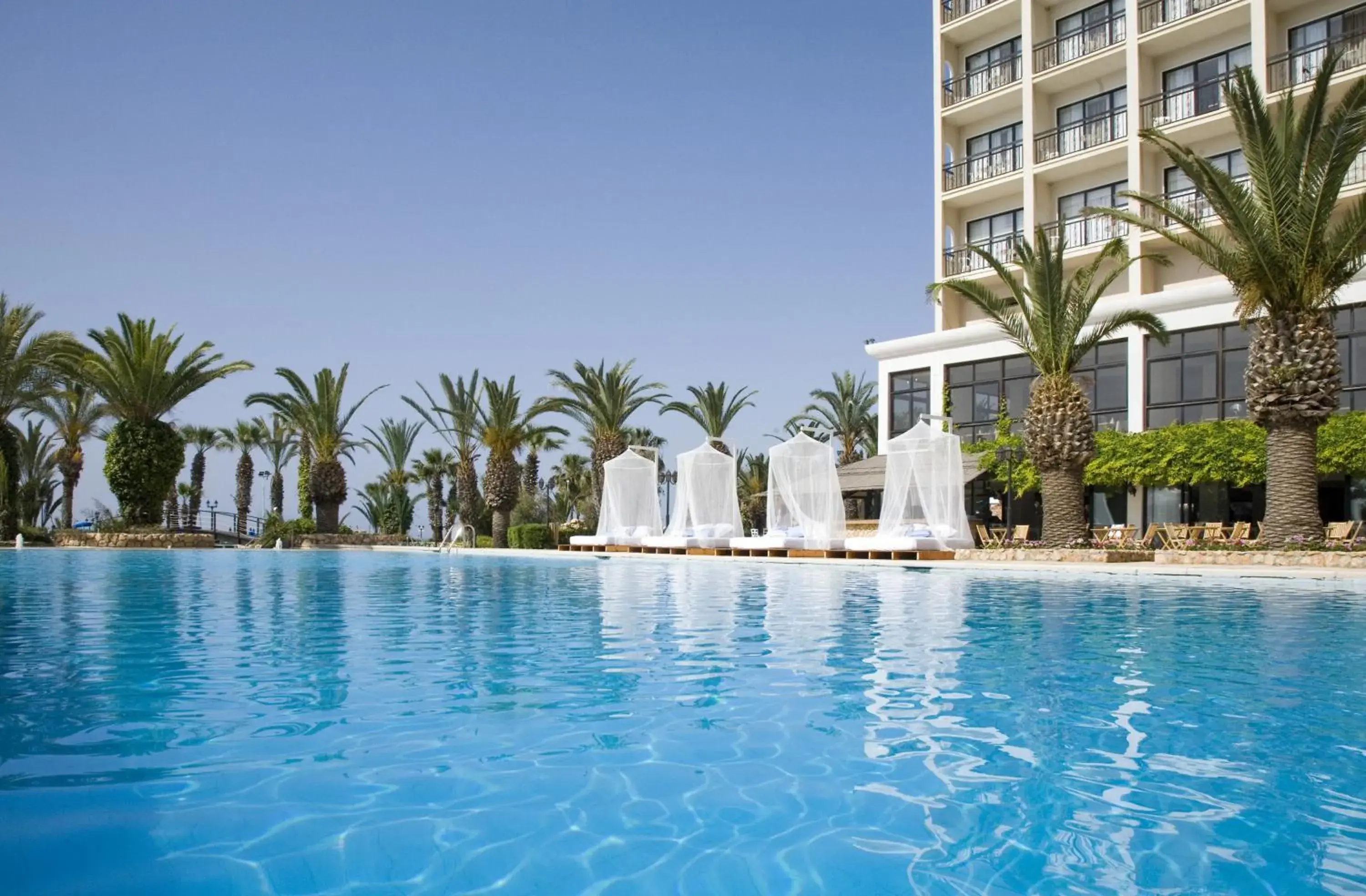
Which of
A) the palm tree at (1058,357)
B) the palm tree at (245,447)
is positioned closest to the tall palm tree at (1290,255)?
the palm tree at (1058,357)

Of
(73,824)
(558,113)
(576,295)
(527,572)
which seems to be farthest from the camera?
(576,295)

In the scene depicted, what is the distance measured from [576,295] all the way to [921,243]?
41.4 ft

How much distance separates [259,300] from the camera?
1277 inches

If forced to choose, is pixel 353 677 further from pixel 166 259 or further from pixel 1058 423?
pixel 166 259

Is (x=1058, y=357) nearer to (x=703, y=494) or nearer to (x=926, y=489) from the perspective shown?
(x=926, y=489)

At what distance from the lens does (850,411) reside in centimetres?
4338

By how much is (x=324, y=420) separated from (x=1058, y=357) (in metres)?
27.4

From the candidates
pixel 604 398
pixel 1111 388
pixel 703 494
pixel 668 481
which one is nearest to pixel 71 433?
pixel 604 398

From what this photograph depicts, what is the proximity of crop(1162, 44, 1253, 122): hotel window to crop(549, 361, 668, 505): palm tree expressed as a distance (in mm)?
18875

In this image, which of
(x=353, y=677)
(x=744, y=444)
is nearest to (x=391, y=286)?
(x=744, y=444)

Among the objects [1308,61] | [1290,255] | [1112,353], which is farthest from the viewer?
[1112,353]

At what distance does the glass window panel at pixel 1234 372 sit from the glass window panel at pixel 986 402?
636cm

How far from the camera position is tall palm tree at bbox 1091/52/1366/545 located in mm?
16719

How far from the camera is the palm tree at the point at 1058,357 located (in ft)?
68.8
